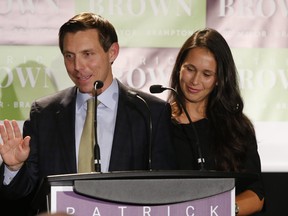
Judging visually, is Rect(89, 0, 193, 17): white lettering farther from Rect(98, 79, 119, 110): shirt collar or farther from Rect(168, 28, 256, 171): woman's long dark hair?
Rect(98, 79, 119, 110): shirt collar

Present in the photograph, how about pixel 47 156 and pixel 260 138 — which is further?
pixel 260 138

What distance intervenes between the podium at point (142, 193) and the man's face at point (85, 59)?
2.63 ft

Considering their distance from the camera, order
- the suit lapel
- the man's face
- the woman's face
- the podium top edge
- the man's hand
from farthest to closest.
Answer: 1. the woman's face
2. the man's face
3. the suit lapel
4. the man's hand
5. the podium top edge

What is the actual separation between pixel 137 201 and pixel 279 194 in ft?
6.20

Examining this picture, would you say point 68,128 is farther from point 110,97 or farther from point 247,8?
point 247,8

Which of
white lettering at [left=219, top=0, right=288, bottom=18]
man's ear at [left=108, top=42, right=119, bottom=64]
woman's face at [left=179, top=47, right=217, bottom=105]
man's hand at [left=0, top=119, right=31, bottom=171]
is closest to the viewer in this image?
man's hand at [left=0, top=119, right=31, bottom=171]

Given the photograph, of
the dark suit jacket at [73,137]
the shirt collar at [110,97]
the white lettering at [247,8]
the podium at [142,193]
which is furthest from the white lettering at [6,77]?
the podium at [142,193]

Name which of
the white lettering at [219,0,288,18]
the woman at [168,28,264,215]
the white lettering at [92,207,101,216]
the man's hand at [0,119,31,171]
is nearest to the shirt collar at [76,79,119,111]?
the woman at [168,28,264,215]

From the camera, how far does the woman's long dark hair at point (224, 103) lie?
3.15 metres

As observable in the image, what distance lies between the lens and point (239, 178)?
227 cm

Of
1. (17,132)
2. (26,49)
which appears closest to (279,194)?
(26,49)

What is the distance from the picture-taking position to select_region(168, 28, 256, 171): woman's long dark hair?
3146 millimetres

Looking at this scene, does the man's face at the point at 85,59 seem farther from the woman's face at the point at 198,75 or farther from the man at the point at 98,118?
the woman's face at the point at 198,75

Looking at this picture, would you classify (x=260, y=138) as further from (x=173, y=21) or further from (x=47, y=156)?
(x=47, y=156)
